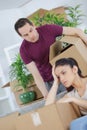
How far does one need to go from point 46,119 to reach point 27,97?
1.63 meters

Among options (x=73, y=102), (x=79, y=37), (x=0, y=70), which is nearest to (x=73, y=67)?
(x=73, y=102)

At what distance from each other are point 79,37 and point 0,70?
345 cm

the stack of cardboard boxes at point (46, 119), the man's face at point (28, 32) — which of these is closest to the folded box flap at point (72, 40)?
the man's face at point (28, 32)

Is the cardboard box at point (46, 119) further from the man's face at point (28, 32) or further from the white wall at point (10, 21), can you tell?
the white wall at point (10, 21)

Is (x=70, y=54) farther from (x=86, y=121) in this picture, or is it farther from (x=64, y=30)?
(x=86, y=121)

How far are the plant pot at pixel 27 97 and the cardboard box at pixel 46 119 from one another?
62.2 inches

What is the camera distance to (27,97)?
9.89 feet

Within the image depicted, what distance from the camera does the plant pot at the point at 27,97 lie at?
3.02 metres

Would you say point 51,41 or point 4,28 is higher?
point 4,28

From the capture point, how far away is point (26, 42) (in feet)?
7.14

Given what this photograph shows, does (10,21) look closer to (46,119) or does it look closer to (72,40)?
(72,40)

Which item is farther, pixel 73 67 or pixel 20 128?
pixel 73 67

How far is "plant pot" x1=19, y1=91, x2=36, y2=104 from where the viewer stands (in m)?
3.02

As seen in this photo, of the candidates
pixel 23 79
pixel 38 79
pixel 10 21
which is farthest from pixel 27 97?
pixel 10 21
